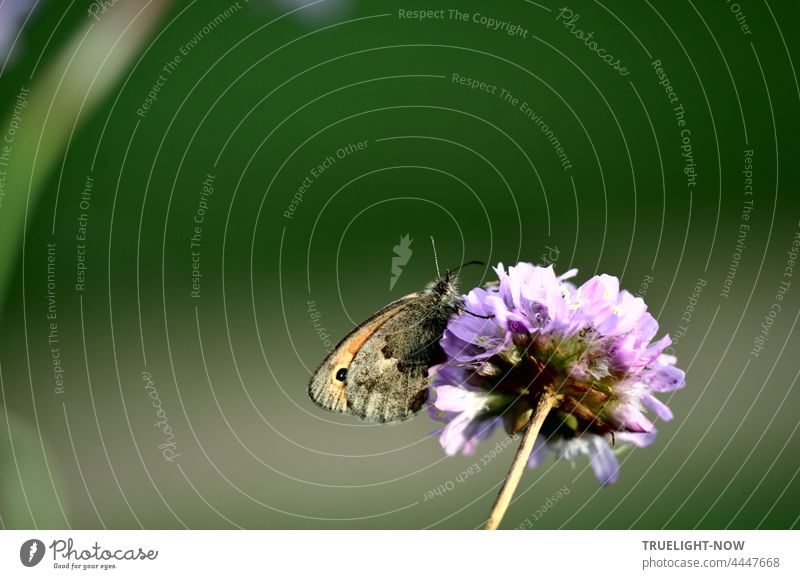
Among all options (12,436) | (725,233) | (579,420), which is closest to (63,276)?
(12,436)

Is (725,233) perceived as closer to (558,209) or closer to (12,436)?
(558,209)

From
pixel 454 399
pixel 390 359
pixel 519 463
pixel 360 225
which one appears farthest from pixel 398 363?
pixel 360 225

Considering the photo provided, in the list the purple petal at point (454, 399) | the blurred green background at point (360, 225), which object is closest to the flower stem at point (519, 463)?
the purple petal at point (454, 399)

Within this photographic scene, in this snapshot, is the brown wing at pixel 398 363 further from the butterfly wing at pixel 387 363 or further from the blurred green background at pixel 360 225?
the blurred green background at pixel 360 225

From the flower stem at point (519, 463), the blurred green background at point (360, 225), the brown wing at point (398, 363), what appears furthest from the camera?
the blurred green background at point (360, 225)

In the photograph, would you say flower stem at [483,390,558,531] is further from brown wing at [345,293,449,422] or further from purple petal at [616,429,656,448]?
brown wing at [345,293,449,422]
